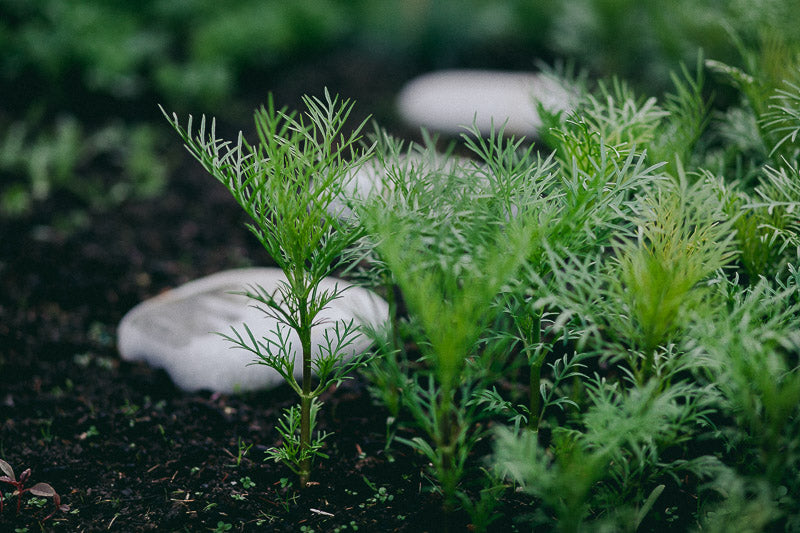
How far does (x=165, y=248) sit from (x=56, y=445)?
1.34 meters

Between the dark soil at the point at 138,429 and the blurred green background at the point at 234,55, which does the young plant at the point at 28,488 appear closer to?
the dark soil at the point at 138,429

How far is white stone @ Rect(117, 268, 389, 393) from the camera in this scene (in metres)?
2.28

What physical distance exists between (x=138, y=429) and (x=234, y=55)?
3301 mm

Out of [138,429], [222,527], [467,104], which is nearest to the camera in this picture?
[222,527]

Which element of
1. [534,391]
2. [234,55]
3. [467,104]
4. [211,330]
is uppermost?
[234,55]

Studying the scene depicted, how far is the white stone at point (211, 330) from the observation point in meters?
2.28

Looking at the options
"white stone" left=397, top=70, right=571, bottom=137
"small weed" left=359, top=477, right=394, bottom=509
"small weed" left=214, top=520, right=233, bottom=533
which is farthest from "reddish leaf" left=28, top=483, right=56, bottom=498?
"white stone" left=397, top=70, right=571, bottom=137

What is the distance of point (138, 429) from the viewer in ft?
6.90

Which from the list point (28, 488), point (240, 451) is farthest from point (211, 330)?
point (28, 488)

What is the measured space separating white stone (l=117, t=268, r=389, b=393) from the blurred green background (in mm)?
1268

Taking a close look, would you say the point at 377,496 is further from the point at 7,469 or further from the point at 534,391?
the point at 7,469

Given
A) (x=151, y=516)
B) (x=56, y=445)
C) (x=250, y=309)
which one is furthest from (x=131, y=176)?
(x=151, y=516)

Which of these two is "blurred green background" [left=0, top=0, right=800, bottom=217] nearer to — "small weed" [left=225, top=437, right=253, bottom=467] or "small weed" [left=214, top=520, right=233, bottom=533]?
"small weed" [left=225, top=437, right=253, bottom=467]

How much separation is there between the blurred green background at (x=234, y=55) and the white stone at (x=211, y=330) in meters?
1.27
